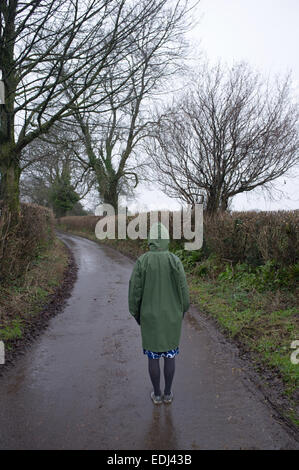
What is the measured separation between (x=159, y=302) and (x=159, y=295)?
75 millimetres

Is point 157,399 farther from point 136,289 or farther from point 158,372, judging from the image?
point 136,289

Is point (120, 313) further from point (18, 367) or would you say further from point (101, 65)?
point (101, 65)

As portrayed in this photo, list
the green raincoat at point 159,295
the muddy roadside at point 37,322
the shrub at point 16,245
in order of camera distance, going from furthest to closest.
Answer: the shrub at point 16,245 → the muddy roadside at point 37,322 → the green raincoat at point 159,295

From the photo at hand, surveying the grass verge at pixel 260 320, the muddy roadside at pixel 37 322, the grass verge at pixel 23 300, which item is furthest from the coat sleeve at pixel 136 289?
the grass verge at pixel 23 300

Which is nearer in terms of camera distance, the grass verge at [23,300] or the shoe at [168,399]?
the shoe at [168,399]

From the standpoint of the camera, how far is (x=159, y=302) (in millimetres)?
3568

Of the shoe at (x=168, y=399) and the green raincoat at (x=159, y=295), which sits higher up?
the green raincoat at (x=159, y=295)

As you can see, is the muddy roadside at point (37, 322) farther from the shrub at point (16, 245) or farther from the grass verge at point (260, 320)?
the grass verge at point (260, 320)

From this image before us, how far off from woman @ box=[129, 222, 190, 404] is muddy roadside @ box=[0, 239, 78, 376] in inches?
82.5

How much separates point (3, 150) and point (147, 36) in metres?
4.82

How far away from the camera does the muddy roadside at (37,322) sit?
15.7ft

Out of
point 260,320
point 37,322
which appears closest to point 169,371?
point 260,320

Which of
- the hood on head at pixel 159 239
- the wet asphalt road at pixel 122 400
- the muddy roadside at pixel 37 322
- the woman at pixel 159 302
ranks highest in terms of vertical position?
the hood on head at pixel 159 239

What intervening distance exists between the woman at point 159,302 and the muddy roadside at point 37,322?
210 centimetres
